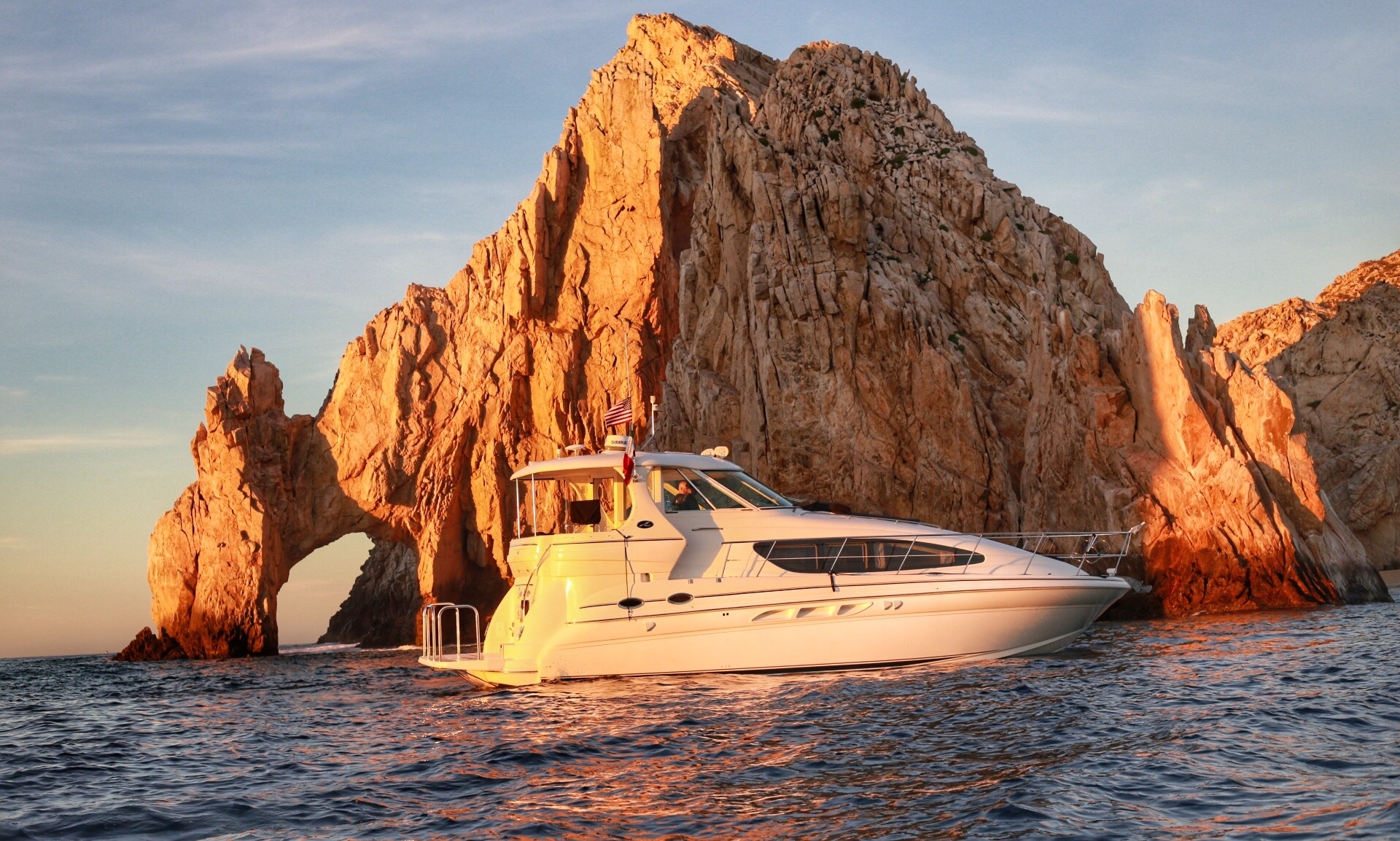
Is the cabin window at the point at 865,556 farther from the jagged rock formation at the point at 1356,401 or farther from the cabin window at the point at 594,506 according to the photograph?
the jagged rock formation at the point at 1356,401

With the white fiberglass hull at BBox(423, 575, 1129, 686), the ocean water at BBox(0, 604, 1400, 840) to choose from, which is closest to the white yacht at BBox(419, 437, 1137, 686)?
the white fiberglass hull at BBox(423, 575, 1129, 686)

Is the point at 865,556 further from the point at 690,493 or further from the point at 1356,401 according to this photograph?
the point at 1356,401

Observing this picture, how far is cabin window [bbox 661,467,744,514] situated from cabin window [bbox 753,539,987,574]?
138cm

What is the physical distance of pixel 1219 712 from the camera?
39.9 feet

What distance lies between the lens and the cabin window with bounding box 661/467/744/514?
19641 mm

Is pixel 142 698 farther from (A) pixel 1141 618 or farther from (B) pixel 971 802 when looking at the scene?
(A) pixel 1141 618

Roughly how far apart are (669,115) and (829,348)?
18.4 meters

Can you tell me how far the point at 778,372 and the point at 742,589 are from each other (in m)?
20.8

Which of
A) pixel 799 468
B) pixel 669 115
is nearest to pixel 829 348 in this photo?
pixel 799 468

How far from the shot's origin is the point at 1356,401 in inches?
2165

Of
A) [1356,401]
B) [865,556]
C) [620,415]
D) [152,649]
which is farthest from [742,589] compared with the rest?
[1356,401]

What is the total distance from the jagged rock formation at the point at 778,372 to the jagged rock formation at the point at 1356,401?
17.5m

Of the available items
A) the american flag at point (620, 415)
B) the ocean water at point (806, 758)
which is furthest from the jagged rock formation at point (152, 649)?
the american flag at point (620, 415)

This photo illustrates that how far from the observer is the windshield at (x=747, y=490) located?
19.8m
